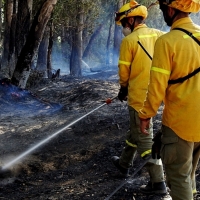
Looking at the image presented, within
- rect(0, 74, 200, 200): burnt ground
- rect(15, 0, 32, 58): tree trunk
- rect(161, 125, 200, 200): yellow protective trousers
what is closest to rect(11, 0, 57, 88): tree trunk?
rect(0, 74, 200, 200): burnt ground

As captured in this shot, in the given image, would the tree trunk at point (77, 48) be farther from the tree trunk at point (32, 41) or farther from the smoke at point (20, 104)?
the smoke at point (20, 104)

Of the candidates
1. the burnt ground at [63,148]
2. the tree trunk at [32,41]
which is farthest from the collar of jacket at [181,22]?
the tree trunk at [32,41]

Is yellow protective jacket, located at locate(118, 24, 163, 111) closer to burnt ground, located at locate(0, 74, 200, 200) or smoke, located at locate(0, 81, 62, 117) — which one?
burnt ground, located at locate(0, 74, 200, 200)

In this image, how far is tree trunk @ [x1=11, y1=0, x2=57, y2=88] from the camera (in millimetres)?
9680

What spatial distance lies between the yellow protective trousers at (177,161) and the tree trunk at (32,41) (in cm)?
739

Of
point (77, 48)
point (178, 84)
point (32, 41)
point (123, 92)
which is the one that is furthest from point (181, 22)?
point (77, 48)

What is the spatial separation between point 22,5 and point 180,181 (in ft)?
30.7

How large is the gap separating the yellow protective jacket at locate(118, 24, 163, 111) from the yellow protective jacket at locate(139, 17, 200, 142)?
3.86 ft

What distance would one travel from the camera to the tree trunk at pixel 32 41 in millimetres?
9680

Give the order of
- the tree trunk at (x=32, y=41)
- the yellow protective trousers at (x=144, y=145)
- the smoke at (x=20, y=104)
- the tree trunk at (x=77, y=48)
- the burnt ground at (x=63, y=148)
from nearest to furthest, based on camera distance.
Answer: the yellow protective trousers at (x=144, y=145)
the burnt ground at (x=63, y=148)
the smoke at (x=20, y=104)
the tree trunk at (x=32, y=41)
the tree trunk at (x=77, y=48)

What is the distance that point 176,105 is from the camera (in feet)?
9.75

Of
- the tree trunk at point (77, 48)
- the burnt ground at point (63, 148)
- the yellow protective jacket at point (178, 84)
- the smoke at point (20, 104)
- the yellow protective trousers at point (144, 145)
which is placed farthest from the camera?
the tree trunk at point (77, 48)

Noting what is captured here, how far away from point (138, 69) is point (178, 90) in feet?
4.45

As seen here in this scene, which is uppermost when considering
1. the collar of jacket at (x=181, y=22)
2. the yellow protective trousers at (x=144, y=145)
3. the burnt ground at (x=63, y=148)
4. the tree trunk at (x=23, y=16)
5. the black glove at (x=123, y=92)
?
the tree trunk at (x=23, y=16)
